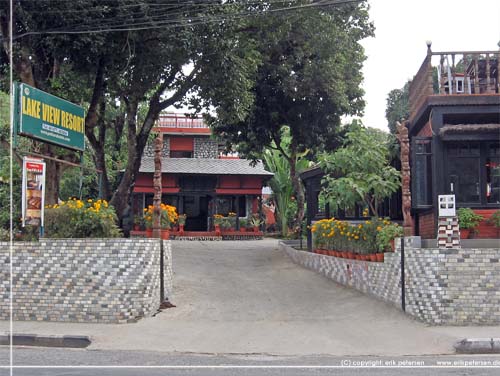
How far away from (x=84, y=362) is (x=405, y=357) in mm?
4857

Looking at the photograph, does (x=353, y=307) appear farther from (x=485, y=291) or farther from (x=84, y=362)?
(x=84, y=362)

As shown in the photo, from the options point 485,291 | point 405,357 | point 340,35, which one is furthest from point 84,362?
point 340,35

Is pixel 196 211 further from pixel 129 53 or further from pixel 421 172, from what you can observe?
pixel 421 172

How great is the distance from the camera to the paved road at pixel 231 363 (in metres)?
8.62

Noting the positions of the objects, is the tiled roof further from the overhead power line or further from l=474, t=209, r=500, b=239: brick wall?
l=474, t=209, r=500, b=239: brick wall

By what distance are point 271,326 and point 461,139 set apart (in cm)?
639

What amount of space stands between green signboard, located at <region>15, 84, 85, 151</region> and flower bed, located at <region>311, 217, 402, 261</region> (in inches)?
279

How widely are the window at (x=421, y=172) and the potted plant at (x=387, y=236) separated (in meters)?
1.31

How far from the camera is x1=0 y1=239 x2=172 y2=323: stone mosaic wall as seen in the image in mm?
12938

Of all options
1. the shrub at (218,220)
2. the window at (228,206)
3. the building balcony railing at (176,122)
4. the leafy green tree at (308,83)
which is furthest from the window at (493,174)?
the building balcony railing at (176,122)

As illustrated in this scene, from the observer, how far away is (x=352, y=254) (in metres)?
16.8

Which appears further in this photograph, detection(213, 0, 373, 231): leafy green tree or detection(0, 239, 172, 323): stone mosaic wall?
detection(213, 0, 373, 231): leafy green tree

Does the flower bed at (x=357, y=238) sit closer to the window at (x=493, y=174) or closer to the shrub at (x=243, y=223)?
the window at (x=493, y=174)

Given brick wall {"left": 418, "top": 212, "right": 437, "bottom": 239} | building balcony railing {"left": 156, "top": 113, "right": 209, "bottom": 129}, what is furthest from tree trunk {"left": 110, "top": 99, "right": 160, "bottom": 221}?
building balcony railing {"left": 156, "top": 113, "right": 209, "bottom": 129}
